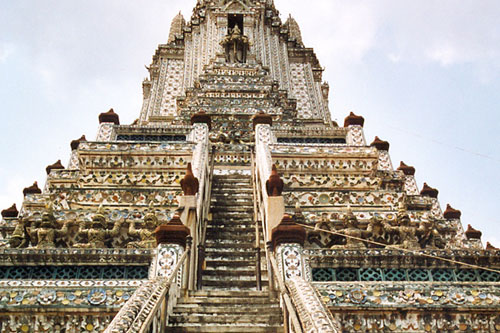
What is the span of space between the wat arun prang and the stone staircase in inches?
0.8

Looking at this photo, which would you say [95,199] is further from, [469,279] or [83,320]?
[469,279]

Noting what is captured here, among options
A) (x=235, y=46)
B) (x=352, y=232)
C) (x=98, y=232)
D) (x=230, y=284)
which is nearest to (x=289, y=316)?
(x=230, y=284)

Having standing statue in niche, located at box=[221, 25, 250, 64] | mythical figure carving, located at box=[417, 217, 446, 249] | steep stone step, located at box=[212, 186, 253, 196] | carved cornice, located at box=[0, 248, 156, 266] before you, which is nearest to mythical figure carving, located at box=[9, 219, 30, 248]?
carved cornice, located at box=[0, 248, 156, 266]

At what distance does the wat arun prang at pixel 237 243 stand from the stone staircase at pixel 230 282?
2 cm

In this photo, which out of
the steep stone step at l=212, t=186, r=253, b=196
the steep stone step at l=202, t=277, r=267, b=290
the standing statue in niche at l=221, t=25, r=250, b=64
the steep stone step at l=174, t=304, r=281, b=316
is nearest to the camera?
the steep stone step at l=174, t=304, r=281, b=316

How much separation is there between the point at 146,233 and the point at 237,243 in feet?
5.04

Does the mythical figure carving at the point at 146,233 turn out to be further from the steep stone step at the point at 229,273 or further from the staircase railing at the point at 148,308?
the staircase railing at the point at 148,308

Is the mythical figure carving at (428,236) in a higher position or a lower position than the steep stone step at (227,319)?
higher

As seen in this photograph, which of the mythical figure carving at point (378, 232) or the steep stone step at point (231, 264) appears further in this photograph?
the mythical figure carving at point (378, 232)

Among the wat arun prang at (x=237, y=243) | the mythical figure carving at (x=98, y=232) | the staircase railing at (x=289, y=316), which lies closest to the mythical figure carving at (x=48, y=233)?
the wat arun prang at (x=237, y=243)

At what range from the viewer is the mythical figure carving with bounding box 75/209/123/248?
25.2 feet

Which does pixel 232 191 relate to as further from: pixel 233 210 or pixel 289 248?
pixel 289 248

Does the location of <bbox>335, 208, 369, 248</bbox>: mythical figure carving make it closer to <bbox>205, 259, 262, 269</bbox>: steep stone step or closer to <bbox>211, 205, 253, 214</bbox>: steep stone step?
<bbox>205, 259, 262, 269</bbox>: steep stone step

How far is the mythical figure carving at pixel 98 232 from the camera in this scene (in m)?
7.67
